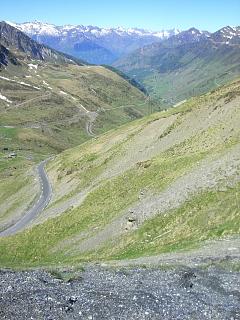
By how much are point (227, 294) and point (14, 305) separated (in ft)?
44.9

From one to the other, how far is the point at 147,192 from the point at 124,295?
4103cm

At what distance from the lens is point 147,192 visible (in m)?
71.2

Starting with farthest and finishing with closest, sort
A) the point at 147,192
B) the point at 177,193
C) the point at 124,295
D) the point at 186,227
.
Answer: the point at 147,192, the point at 177,193, the point at 186,227, the point at 124,295

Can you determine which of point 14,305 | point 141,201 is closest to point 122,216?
point 141,201

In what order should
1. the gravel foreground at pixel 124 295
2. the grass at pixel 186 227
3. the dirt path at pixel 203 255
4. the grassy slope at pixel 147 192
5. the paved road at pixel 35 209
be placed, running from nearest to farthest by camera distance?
the gravel foreground at pixel 124 295, the dirt path at pixel 203 255, the grass at pixel 186 227, the grassy slope at pixel 147 192, the paved road at pixel 35 209

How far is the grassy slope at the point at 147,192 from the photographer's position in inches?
2093

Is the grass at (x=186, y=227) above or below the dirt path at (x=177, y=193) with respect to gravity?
below

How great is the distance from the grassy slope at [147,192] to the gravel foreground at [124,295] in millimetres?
13237

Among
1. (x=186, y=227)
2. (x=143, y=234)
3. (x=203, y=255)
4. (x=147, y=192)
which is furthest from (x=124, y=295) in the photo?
(x=147, y=192)

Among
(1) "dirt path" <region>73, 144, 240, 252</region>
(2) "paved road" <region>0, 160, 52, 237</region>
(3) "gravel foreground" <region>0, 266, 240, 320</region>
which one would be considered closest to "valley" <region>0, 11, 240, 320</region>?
(3) "gravel foreground" <region>0, 266, 240, 320</region>

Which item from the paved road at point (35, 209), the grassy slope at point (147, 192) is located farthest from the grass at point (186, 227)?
the paved road at point (35, 209)

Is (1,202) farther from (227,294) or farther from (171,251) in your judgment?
(227,294)

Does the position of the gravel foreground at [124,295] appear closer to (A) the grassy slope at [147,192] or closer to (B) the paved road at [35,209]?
(A) the grassy slope at [147,192]

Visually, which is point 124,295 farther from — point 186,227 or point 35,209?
point 35,209
